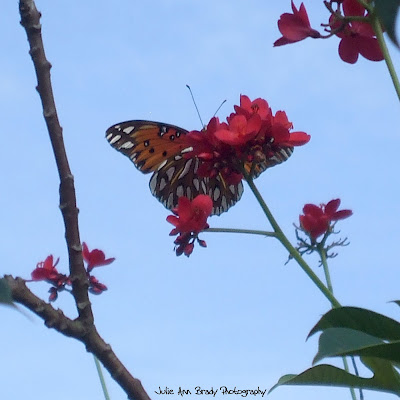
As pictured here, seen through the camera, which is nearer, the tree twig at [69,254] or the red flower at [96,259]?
the tree twig at [69,254]

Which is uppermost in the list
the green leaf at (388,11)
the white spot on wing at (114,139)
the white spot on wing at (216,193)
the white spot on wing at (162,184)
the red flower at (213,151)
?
the white spot on wing at (114,139)

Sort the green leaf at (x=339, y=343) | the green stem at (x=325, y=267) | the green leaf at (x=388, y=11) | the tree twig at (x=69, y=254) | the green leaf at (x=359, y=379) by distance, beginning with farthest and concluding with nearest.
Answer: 1. the green stem at (x=325, y=267)
2. the green leaf at (x=359, y=379)
3. the green leaf at (x=339, y=343)
4. the tree twig at (x=69, y=254)
5. the green leaf at (x=388, y=11)

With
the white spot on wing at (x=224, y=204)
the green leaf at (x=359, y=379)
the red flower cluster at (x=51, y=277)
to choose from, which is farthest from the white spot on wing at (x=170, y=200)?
the green leaf at (x=359, y=379)

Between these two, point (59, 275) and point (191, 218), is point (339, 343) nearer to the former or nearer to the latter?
point (191, 218)

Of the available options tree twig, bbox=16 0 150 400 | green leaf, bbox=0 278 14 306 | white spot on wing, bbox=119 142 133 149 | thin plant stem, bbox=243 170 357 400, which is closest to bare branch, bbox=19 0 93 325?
tree twig, bbox=16 0 150 400

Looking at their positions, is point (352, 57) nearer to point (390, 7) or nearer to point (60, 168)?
point (60, 168)

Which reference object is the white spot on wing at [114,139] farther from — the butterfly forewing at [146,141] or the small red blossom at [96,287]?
the small red blossom at [96,287]

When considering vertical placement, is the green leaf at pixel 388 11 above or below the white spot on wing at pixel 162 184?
below

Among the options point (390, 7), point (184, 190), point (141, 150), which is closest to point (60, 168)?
point (390, 7)
